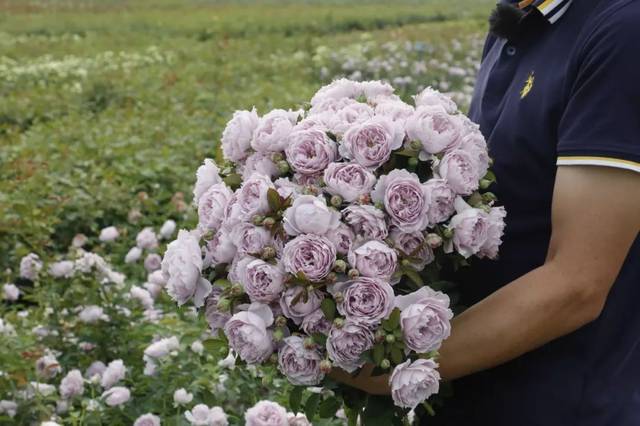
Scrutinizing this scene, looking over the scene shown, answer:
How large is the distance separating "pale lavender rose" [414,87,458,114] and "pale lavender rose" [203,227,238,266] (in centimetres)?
44

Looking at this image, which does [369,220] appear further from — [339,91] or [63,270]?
[63,270]

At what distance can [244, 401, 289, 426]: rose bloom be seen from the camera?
6.68ft

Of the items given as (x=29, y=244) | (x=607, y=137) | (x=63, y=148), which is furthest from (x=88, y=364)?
(x=63, y=148)

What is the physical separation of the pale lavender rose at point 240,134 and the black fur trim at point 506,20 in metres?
0.49

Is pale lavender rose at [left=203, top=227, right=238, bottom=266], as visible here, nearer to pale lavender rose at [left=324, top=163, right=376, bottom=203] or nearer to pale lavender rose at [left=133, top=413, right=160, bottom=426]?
pale lavender rose at [left=324, top=163, right=376, bottom=203]

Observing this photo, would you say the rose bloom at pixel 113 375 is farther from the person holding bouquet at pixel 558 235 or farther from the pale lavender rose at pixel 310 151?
the pale lavender rose at pixel 310 151

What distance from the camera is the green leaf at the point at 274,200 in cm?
148

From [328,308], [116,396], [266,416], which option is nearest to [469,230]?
[328,308]

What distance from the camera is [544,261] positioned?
62.4 inches

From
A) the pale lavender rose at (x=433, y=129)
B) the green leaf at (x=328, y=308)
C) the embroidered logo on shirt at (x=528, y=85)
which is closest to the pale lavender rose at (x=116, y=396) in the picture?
the green leaf at (x=328, y=308)

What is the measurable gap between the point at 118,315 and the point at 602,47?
8.39 feet

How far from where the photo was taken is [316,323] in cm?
149

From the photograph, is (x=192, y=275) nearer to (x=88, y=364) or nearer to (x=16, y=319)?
(x=88, y=364)

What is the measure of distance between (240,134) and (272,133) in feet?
0.29
